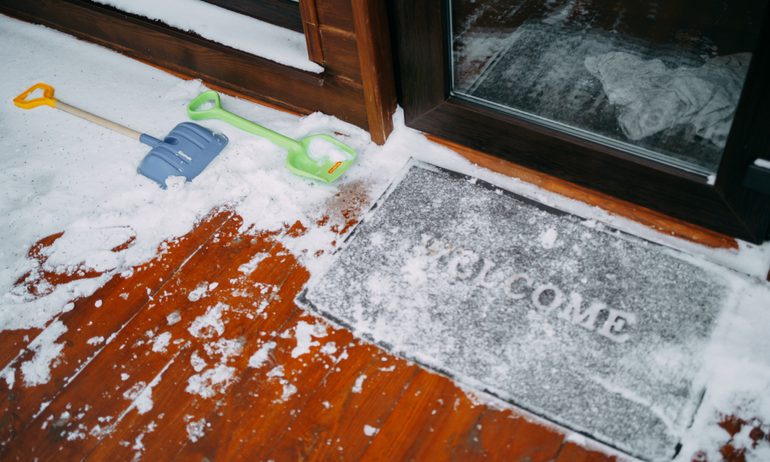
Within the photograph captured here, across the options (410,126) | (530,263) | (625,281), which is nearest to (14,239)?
(410,126)

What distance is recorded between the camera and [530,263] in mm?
1463

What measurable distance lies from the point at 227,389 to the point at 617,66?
135cm

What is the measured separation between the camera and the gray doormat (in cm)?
125

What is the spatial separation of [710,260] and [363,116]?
3.01ft

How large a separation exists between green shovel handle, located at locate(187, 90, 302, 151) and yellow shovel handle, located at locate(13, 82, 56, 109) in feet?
1.40

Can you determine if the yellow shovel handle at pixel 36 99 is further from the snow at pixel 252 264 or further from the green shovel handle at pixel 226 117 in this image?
the snow at pixel 252 264

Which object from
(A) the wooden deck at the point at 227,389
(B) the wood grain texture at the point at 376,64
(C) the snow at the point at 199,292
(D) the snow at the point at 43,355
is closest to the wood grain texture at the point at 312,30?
(B) the wood grain texture at the point at 376,64

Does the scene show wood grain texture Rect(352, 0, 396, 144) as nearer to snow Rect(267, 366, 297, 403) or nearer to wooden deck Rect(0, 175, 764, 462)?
wooden deck Rect(0, 175, 764, 462)

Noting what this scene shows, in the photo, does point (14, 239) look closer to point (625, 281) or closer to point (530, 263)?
point (530, 263)

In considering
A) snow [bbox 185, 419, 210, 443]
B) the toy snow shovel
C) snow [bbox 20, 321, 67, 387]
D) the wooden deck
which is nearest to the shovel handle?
the toy snow shovel

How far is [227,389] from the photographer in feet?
4.35

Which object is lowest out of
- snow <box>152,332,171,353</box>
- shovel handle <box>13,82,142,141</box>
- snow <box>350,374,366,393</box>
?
snow <box>350,374,366,393</box>

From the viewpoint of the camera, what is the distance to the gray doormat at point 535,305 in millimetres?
1245

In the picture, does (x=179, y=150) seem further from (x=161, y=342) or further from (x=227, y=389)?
(x=227, y=389)
